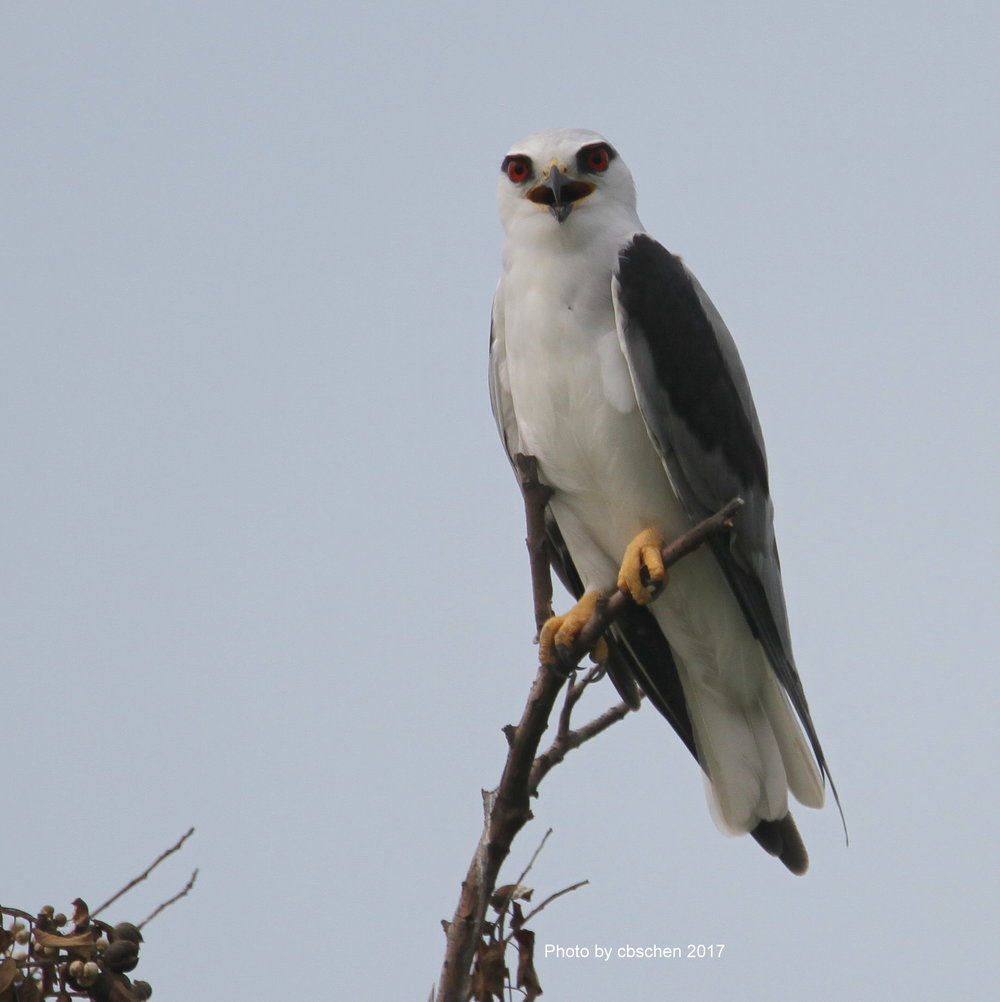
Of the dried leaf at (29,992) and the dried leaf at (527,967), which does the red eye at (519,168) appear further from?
the dried leaf at (29,992)

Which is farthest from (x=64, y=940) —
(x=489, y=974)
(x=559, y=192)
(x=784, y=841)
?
(x=559, y=192)

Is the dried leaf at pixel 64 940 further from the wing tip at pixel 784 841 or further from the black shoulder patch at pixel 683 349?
the wing tip at pixel 784 841

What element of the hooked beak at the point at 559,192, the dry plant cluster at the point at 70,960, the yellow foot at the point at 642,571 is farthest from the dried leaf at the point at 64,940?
the hooked beak at the point at 559,192

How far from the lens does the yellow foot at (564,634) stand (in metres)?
3.96

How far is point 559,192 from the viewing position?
4902 mm

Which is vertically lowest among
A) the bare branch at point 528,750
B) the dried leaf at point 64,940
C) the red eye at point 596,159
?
the dried leaf at point 64,940

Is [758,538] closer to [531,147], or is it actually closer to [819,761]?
[819,761]

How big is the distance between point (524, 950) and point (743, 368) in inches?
97.1

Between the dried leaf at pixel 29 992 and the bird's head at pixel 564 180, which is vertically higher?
the bird's head at pixel 564 180

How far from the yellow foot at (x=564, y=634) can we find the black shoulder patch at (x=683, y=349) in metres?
0.64

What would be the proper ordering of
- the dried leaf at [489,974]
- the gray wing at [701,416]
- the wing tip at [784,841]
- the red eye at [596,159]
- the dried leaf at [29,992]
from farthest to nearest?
the red eye at [596,159] → the wing tip at [784,841] → the gray wing at [701,416] → the dried leaf at [489,974] → the dried leaf at [29,992]

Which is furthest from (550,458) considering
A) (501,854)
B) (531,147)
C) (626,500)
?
(501,854)

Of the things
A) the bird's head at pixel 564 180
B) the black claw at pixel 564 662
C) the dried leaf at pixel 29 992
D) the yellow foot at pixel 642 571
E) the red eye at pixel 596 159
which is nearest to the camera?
the dried leaf at pixel 29 992

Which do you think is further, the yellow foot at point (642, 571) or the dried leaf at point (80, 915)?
the yellow foot at point (642, 571)
